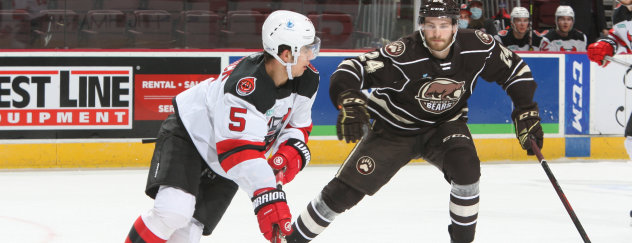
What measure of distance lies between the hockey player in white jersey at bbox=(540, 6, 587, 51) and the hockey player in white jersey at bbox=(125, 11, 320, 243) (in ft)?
17.5

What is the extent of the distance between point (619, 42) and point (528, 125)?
1571 millimetres

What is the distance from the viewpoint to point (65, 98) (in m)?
5.56

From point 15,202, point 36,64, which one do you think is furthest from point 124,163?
point 15,202

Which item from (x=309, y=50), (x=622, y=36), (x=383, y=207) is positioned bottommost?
(x=383, y=207)

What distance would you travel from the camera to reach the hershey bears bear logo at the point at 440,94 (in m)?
2.68

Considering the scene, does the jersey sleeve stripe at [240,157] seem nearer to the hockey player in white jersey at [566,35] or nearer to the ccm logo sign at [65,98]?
the ccm logo sign at [65,98]

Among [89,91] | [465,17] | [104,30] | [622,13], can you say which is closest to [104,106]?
[89,91]

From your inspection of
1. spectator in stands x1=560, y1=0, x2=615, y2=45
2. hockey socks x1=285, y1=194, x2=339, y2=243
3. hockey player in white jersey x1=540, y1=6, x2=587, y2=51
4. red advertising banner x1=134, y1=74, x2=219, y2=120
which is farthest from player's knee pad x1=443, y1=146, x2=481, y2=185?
spectator in stands x1=560, y1=0, x2=615, y2=45

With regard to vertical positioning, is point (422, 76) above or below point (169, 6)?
below

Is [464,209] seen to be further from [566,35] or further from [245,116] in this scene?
[566,35]

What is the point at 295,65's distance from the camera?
6.97 feet

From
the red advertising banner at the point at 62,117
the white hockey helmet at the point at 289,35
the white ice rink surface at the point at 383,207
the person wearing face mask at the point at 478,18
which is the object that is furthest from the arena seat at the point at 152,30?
the white hockey helmet at the point at 289,35

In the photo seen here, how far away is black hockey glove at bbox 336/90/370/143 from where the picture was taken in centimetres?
238

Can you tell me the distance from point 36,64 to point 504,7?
4.98 m
